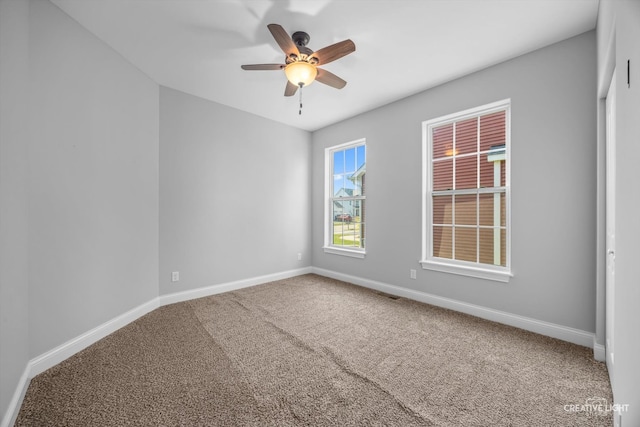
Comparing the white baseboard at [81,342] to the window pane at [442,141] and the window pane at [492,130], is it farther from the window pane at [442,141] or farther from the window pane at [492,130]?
the window pane at [492,130]

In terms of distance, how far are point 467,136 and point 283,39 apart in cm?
239

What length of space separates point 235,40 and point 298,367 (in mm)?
2867

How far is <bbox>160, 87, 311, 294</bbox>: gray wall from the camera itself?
336cm

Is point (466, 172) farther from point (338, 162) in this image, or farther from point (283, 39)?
point (283, 39)

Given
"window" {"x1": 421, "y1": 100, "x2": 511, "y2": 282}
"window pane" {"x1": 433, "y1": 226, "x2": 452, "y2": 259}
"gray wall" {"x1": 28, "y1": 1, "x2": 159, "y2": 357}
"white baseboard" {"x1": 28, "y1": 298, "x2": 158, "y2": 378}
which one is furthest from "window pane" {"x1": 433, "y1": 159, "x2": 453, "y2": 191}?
"white baseboard" {"x1": 28, "y1": 298, "x2": 158, "y2": 378}

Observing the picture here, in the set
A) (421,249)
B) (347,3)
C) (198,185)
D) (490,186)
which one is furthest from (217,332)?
(490,186)

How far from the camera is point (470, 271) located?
9.61 feet

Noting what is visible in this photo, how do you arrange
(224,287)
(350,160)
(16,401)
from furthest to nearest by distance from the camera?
(350,160) → (224,287) → (16,401)

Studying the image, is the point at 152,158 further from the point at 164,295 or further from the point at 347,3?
the point at 347,3

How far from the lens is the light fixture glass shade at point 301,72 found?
218 cm

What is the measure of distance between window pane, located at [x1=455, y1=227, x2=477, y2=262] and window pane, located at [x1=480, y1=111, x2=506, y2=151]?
980 mm

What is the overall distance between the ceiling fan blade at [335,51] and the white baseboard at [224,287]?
10.5 feet

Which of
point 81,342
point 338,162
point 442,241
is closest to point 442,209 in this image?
point 442,241

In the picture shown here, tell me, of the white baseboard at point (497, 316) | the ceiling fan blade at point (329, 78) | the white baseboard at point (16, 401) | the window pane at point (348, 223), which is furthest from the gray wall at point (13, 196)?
the window pane at point (348, 223)
